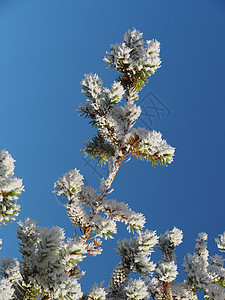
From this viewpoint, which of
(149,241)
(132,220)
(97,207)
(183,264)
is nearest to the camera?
(149,241)

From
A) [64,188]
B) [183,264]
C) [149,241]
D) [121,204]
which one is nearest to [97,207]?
[121,204]

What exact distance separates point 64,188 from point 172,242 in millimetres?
2389

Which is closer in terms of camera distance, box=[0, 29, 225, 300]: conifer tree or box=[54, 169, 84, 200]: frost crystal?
box=[0, 29, 225, 300]: conifer tree

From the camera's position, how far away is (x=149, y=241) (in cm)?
398

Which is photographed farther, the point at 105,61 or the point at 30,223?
the point at 105,61

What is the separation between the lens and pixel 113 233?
4.12 meters

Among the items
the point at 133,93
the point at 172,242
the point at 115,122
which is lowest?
the point at 172,242

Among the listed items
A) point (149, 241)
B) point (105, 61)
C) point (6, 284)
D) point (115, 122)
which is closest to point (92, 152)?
point (115, 122)

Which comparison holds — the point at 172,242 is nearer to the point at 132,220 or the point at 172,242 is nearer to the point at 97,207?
the point at 132,220

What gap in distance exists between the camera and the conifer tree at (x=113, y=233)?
10.3 ft

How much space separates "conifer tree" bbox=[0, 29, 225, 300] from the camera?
3141 millimetres

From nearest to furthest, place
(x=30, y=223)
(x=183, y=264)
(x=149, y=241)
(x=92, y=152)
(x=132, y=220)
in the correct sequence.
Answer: (x=30, y=223) < (x=149, y=241) < (x=132, y=220) < (x=183, y=264) < (x=92, y=152)

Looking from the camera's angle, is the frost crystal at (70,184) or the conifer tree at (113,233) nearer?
the conifer tree at (113,233)

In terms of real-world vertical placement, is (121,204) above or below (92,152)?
below
